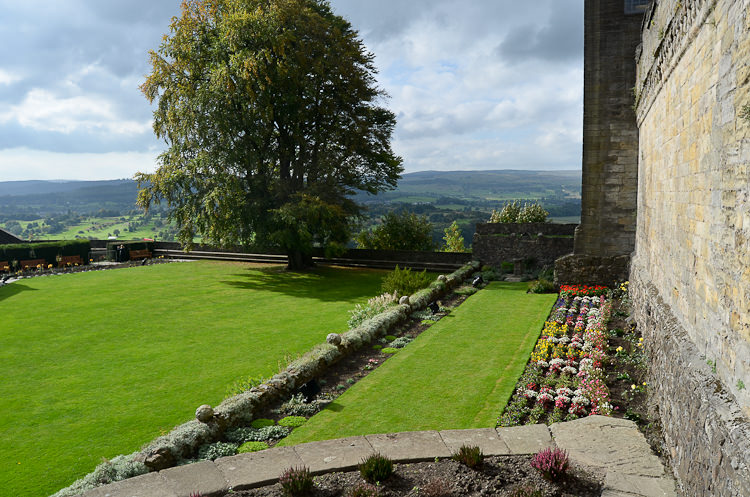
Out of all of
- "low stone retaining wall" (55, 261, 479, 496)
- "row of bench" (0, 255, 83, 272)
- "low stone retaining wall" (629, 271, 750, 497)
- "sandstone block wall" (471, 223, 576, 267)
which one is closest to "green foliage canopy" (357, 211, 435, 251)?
→ "sandstone block wall" (471, 223, 576, 267)

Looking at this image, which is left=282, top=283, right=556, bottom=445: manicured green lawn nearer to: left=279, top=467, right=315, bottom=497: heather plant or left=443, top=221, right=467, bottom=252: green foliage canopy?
left=279, top=467, right=315, bottom=497: heather plant

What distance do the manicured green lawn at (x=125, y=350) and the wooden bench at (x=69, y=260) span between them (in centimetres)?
468

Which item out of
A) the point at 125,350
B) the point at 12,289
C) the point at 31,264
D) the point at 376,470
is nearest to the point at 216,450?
the point at 376,470

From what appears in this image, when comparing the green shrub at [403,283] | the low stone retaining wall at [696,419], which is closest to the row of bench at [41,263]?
the green shrub at [403,283]

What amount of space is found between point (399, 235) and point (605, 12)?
17.0 metres

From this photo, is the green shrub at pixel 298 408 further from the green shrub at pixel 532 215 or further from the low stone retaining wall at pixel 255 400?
the green shrub at pixel 532 215

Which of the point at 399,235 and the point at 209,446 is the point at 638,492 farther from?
the point at 399,235

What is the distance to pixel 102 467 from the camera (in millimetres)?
6328

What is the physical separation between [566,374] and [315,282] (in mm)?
14742

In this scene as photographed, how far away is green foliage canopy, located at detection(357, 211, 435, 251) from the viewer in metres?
30.5

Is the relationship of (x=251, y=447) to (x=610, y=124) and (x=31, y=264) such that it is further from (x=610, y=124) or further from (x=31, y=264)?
(x=31, y=264)

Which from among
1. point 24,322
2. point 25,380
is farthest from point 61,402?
point 24,322

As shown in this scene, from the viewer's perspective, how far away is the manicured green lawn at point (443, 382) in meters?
7.91

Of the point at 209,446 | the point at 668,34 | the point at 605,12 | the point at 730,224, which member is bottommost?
the point at 209,446
